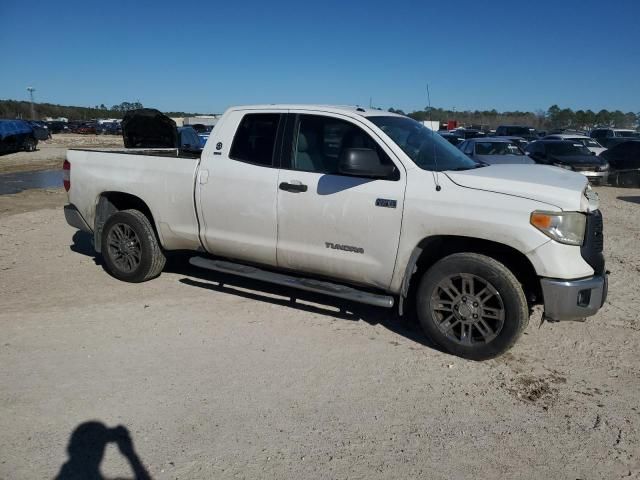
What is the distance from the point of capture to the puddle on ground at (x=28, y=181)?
15402mm

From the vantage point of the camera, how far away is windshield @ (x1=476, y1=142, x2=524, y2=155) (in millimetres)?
15548

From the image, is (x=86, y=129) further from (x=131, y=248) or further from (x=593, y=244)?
(x=593, y=244)

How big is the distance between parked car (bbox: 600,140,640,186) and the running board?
52.5ft

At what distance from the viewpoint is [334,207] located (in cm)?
470

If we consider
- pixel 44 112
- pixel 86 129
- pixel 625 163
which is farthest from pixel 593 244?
pixel 44 112

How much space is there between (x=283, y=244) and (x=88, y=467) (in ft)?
8.37

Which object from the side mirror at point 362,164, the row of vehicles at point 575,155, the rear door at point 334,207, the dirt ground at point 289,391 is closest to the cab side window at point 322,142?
the rear door at point 334,207

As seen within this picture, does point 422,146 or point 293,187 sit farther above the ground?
point 422,146

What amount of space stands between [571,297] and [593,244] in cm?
48

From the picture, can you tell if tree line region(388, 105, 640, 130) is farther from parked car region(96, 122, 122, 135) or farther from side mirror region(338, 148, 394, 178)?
side mirror region(338, 148, 394, 178)

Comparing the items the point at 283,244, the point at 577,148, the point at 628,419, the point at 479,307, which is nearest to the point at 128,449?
the point at 283,244

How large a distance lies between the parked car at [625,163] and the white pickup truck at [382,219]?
14.8 meters

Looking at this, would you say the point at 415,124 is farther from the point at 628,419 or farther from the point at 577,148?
the point at 577,148

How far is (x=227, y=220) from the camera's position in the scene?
17.5 ft
